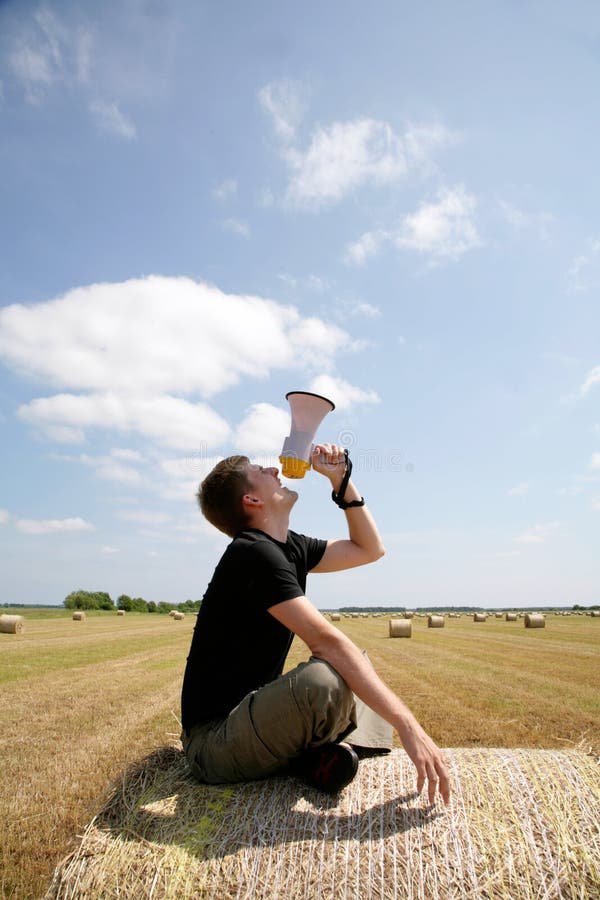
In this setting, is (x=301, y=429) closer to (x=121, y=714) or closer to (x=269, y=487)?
(x=269, y=487)

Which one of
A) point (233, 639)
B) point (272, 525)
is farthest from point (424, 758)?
point (272, 525)

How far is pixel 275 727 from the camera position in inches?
104

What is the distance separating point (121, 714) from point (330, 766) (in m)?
5.57

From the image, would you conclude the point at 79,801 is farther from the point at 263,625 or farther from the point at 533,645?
the point at 533,645

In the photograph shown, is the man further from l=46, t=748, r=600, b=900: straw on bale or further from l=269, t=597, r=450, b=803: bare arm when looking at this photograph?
l=46, t=748, r=600, b=900: straw on bale

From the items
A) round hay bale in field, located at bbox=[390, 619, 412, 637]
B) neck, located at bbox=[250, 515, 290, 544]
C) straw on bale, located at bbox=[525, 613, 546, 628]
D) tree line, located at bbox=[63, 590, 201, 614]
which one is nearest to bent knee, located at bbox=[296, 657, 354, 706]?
neck, located at bbox=[250, 515, 290, 544]

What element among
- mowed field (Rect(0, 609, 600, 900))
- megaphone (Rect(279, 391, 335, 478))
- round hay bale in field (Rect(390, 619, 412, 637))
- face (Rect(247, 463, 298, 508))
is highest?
megaphone (Rect(279, 391, 335, 478))

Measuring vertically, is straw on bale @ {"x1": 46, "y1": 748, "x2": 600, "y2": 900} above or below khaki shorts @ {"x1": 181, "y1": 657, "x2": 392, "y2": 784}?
below

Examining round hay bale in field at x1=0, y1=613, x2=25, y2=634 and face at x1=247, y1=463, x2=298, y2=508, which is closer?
face at x1=247, y1=463, x2=298, y2=508

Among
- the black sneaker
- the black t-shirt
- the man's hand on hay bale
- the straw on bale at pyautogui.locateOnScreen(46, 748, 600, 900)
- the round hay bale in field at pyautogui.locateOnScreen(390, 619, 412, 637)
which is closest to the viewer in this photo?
the straw on bale at pyautogui.locateOnScreen(46, 748, 600, 900)

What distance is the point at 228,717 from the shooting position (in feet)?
9.30

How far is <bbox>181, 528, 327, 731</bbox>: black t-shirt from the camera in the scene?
290cm

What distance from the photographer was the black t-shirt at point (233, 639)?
114 inches

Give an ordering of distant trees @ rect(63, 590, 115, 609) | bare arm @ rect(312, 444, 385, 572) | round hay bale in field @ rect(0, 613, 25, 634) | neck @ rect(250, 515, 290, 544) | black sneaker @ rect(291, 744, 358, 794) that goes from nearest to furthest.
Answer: black sneaker @ rect(291, 744, 358, 794), neck @ rect(250, 515, 290, 544), bare arm @ rect(312, 444, 385, 572), round hay bale in field @ rect(0, 613, 25, 634), distant trees @ rect(63, 590, 115, 609)
